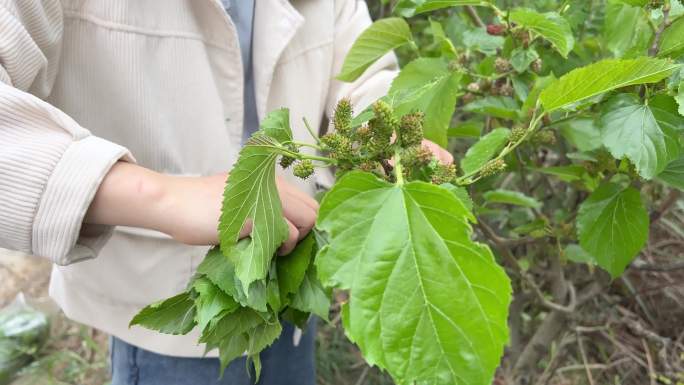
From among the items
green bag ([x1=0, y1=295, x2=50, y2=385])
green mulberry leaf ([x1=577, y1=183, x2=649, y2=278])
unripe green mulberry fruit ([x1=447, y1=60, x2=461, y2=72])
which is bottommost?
green bag ([x1=0, y1=295, x2=50, y2=385])

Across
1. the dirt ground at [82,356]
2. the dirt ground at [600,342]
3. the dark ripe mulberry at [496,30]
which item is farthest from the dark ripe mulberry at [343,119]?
the dirt ground at [82,356]

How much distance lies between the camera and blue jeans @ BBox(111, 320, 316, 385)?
1.13 meters

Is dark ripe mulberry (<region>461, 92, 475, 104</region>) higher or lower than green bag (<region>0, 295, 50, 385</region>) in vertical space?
higher

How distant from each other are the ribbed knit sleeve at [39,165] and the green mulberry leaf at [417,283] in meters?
0.34

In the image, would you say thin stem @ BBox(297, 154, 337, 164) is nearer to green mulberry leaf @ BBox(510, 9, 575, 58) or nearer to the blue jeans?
green mulberry leaf @ BBox(510, 9, 575, 58)

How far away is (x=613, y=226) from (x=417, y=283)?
584 mm

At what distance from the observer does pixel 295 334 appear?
1271 millimetres

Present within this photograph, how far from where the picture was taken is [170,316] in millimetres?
693

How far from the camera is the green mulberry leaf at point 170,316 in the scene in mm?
673

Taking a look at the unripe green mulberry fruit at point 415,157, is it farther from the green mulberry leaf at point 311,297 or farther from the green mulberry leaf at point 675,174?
the green mulberry leaf at point 675,174

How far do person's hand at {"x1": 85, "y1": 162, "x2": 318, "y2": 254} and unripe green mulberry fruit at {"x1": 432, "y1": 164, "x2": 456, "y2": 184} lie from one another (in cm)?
16

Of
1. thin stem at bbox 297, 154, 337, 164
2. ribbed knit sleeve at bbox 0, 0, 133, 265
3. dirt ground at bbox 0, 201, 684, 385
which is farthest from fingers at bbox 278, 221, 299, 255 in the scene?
dirt ground at bbox 0, 201, 684, 385

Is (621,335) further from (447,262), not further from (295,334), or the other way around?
(447,262)

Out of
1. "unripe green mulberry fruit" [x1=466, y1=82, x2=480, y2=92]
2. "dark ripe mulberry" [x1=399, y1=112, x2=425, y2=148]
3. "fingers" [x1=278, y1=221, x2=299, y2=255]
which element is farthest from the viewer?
"unripe green mulberry fruit" [x1=466, y1=82, x2=480, y2=92]
